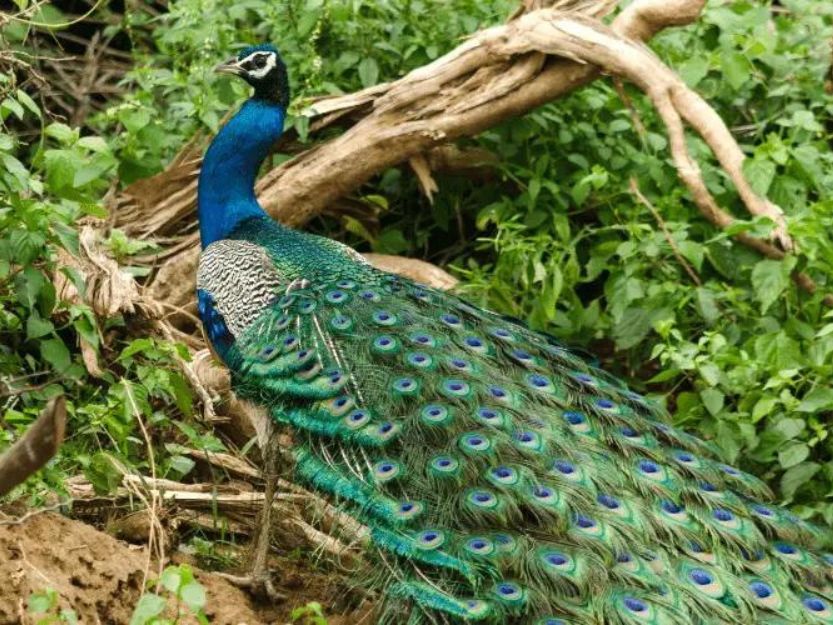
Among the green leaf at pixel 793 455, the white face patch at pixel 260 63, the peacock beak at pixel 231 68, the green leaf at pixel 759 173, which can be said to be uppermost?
the white face patch at pixel 260 63

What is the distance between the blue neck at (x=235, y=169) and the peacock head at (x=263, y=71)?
49 millimetres

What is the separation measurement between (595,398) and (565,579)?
0.95 m

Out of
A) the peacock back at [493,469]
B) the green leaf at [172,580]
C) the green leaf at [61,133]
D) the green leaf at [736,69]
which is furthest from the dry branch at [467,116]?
the green leaf at [172,580]

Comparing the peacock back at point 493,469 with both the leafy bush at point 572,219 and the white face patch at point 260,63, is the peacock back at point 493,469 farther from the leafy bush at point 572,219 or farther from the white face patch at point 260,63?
the white face patch at point 260,63

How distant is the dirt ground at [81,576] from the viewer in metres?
3.76

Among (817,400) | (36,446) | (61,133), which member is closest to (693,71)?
(817,400)

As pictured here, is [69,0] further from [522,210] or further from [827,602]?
[827,602]

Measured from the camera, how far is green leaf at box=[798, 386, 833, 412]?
5078mm

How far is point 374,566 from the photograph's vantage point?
3.92 meters

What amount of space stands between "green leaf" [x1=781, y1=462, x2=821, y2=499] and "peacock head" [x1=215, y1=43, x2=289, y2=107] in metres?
2.41

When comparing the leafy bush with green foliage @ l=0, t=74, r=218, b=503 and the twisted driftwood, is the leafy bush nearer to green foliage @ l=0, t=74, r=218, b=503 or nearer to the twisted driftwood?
green foliage @ l=0, t=74, r=218, b=503

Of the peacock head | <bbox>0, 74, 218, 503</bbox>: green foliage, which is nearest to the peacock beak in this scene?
the peacock head

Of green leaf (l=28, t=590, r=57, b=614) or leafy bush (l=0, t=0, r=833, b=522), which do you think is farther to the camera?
leafy bush (l=0, t=0, r=833, b=522)

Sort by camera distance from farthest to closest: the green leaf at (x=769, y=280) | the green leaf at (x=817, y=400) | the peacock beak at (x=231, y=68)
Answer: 1. the peacock beak at (x=231, y=68)
2. the green leaf at (x=769, y=280)
3. the green leaf at (x=817, y=400)
